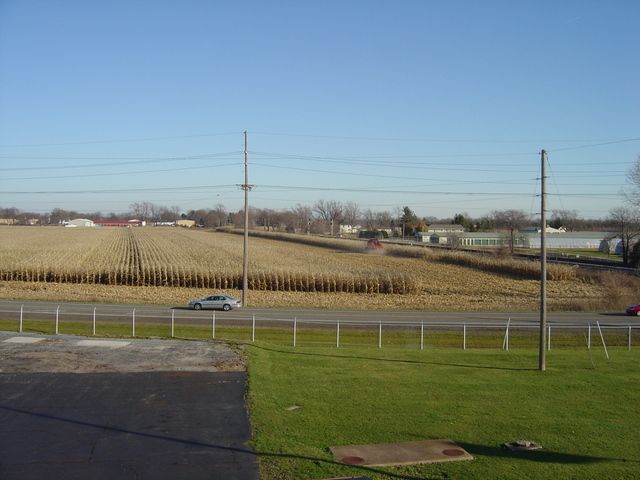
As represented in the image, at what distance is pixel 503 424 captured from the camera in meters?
14.1

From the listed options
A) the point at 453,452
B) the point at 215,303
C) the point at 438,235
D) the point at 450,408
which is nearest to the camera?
the point at 453,452

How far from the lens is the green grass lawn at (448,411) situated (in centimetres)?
1127

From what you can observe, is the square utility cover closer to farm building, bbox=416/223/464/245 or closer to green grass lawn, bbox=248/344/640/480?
green grass lawn, bbox=248/344/640/480

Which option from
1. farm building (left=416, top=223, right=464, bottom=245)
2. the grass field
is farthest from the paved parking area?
farm building (left=416, top=223, right=464, bottom=245)

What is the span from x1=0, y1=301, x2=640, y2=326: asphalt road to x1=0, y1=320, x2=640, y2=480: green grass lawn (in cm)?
1072

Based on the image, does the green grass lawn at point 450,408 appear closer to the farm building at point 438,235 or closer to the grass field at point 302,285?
the grass field at point 302,285

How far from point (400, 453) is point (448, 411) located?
3664 millimetres

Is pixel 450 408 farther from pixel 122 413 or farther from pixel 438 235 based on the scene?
pixel 438 235

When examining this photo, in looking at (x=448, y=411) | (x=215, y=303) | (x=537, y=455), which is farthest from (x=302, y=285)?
(x=537, y=455)

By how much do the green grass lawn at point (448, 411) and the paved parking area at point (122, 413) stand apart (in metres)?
0.78

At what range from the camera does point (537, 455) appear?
12031 millimetres

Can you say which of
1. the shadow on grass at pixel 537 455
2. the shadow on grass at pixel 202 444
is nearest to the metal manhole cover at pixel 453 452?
the shadow on grass at pixel 537 455

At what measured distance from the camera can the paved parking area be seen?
10883mm

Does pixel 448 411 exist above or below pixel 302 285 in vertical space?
below
